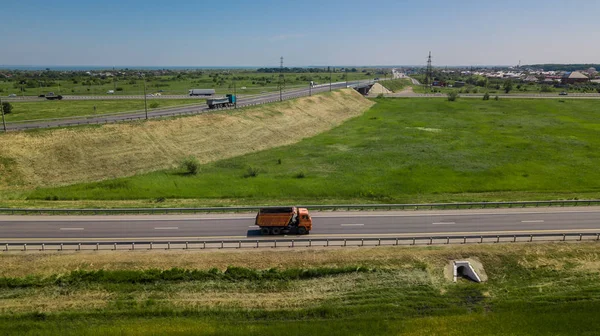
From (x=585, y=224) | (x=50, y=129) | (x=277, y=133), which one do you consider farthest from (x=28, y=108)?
(x=585, y=224)

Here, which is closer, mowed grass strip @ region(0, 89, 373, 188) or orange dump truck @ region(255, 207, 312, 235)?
orange dump truck @ region(255, 207, 312, 235)

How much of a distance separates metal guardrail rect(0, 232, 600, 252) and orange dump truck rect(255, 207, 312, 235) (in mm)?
1408

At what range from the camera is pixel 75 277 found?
97.3 feet

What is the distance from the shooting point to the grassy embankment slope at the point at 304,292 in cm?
2547

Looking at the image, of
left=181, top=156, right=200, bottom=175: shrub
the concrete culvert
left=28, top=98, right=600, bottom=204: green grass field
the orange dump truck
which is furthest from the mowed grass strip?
the concrete culvert

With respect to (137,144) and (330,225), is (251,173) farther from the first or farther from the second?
(330,225)

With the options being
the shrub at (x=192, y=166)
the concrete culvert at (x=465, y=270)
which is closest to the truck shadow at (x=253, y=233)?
the concrete culvert at (x=465, y=270)

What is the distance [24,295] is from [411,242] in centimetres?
2968

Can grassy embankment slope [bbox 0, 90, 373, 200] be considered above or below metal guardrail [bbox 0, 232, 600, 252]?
above

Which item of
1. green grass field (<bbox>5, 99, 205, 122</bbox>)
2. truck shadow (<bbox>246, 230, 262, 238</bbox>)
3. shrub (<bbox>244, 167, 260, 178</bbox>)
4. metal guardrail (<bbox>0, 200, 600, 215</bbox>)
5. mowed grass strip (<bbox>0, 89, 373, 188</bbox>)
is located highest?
green grass field (<bbox>5, 99, 205, 122</bbox>)

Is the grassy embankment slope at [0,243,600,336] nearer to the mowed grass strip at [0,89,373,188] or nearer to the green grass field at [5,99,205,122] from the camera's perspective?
the mowed grass strip at [0,89,373,188]

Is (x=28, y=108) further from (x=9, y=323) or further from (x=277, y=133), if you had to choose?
(x=9, y=323)

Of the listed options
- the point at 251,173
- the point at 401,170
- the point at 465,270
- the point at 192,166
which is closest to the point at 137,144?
the point at 192,166

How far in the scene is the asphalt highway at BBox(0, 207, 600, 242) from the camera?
3662cm
